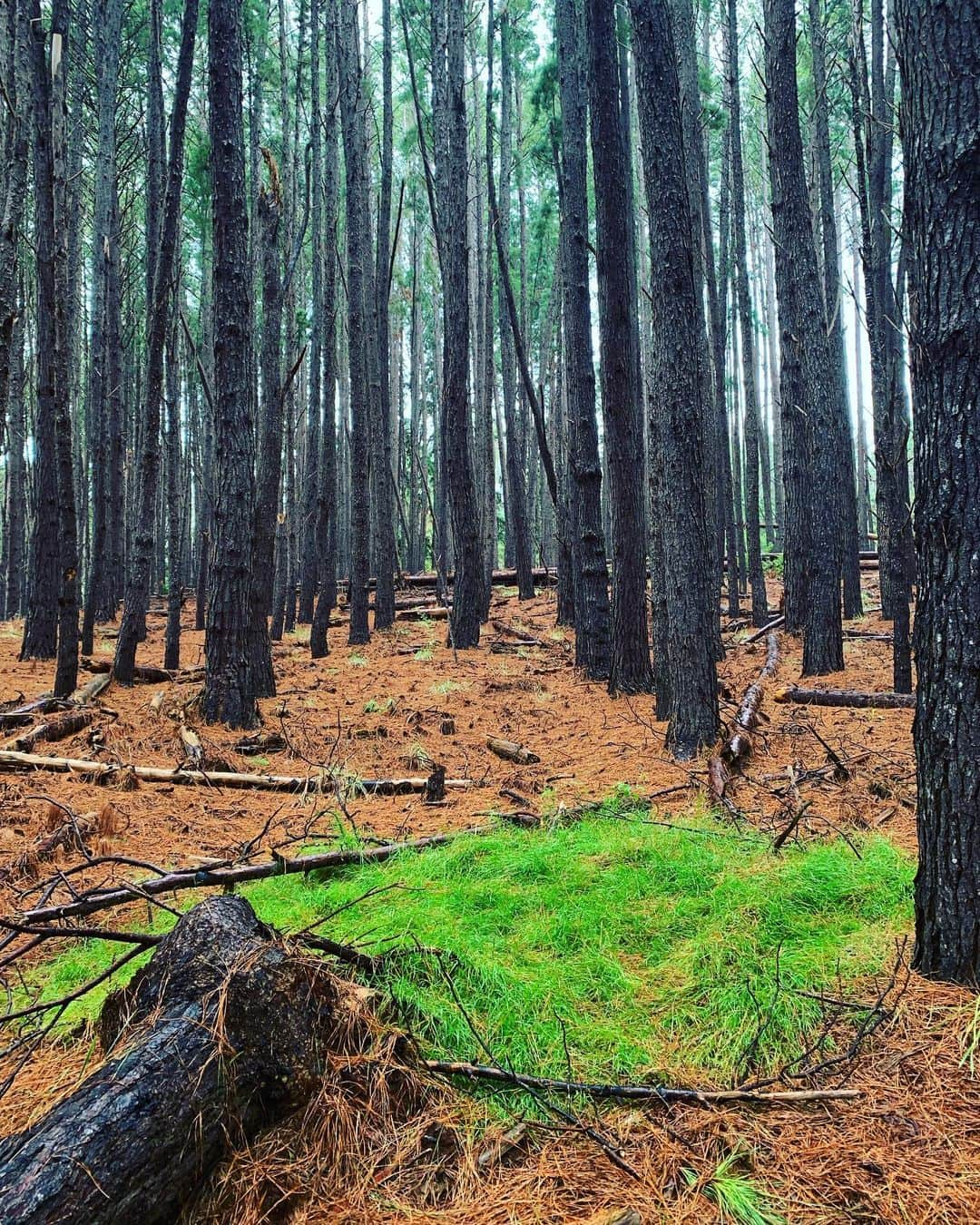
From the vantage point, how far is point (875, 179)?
9.70 meters

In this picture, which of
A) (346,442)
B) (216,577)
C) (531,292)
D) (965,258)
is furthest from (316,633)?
(531,292)

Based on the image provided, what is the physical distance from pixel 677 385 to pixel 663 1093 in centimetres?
493

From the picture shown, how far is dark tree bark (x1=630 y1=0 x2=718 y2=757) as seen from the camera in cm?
573

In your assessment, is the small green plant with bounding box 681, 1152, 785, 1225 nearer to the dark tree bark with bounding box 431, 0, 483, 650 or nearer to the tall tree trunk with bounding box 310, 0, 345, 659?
the tall tree trunk with bounding box 310, 0, 345, 659

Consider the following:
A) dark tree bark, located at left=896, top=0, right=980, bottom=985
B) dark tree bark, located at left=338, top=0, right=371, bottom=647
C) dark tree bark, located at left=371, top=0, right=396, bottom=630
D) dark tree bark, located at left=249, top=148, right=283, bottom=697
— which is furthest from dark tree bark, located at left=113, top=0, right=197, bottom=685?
dark tree bark, located at left=896, top=0, right=980, bottom=985

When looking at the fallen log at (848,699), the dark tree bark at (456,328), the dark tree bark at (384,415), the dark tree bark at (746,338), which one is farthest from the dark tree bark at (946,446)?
the dark tree bark at (384,415)

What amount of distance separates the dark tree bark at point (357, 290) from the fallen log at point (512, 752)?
21.1 feet

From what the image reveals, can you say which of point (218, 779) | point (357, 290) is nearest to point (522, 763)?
point (218, 779)

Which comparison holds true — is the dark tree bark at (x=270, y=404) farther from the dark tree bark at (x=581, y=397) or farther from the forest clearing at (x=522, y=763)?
the dark tree bark at (x=581, y=397)

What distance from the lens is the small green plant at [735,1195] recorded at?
5.80 feet

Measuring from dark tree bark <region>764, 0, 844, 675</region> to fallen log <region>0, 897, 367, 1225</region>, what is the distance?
778 centimetres

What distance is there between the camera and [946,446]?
2.43 meters

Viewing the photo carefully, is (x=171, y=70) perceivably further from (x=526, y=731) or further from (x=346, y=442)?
(x=526, y=731)

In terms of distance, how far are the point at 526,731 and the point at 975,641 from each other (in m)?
5.17
